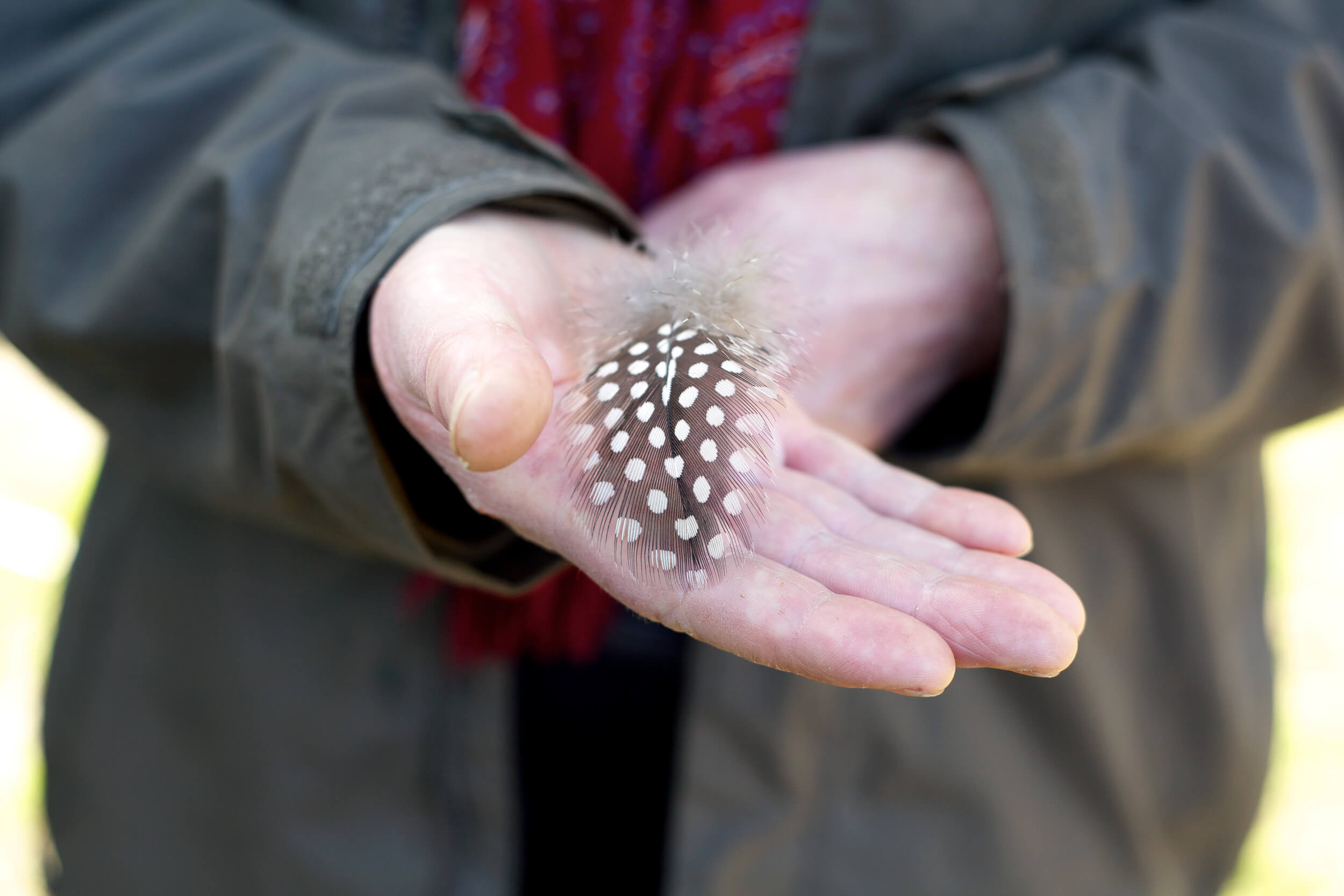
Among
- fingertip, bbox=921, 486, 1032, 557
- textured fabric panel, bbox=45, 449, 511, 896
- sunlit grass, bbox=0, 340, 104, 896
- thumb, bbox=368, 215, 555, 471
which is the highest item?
thumb, bbox=368, 215, 555, 471

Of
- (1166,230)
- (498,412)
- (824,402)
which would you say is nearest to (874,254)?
(824,402)

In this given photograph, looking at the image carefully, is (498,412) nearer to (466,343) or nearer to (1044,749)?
(466,343)

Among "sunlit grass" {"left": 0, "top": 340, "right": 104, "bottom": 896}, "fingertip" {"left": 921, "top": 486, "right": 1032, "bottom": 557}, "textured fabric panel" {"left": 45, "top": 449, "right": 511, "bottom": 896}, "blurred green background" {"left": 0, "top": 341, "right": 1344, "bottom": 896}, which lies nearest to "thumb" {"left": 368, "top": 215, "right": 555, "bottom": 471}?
"fingertip" {"left": 921, "top": 486, "right": 1032, "bottom": 557}

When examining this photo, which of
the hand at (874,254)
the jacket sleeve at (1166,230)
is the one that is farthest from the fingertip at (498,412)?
the jacket sleeve at (1166,230)

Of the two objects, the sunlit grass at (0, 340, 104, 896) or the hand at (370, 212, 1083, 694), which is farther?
the sunlit grass at (0, 340, 104, 896)

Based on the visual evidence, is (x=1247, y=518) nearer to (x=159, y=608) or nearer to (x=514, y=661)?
(x=514, y=661)

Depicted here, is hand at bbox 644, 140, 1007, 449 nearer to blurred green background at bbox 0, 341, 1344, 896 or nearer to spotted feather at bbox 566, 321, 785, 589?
spotted feather at bbox 566, 321, 785, 589

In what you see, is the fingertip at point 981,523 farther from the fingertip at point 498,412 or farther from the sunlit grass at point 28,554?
the sunlit grass at point 28,554

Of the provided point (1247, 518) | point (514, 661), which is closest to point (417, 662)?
point (514, 661)
